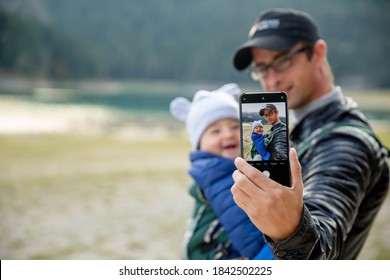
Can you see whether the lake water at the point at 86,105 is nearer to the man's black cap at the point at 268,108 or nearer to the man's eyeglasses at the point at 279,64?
the man's eyeglasses at the point at 279,64

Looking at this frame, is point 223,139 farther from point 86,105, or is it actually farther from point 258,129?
point 86,105

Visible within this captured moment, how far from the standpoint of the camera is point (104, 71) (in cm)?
4297

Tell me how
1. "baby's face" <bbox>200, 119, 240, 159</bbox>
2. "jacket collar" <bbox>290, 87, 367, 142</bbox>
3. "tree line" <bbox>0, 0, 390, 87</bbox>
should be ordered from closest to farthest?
"jacket collar" <bbox>290, 87, 367, 142</bbox>, "baby's face" <bbox>200, 119, 240, 159</bbox>, "tree line" <bbox>0, 0, 390, 87</bbox>

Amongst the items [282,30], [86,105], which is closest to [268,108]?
[282,30]

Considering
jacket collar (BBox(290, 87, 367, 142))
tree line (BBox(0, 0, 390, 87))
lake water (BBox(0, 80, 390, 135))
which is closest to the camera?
jacket collar (BBox(290, 87, 367, 142))

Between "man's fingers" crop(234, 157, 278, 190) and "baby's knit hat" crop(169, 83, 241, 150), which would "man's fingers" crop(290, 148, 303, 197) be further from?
"baby's knit hat" crop(169, 83, 241, 150)

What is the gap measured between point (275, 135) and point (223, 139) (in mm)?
Result: 745

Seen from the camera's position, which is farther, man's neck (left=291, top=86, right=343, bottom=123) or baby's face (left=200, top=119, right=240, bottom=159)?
baby's face (left=200, top=119, right=240, bottom=159)

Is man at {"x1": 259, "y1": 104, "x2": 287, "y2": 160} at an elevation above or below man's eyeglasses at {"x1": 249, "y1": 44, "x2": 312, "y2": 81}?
below

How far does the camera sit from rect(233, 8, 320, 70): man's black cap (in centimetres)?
159

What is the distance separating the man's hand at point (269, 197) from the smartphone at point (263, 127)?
15cm

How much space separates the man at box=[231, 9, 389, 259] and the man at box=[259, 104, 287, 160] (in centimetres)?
9

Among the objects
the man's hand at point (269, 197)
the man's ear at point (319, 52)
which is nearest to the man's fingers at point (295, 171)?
the man's hand at point (269, 197)

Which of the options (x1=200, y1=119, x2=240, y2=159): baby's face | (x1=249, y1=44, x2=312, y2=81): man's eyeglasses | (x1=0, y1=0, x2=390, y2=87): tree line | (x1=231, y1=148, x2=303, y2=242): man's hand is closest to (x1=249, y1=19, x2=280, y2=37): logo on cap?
(x1=249, y1=44, x2=312, y2=81): man's eyeglasses
